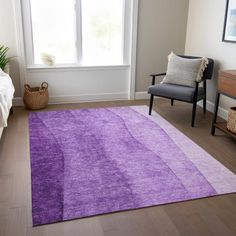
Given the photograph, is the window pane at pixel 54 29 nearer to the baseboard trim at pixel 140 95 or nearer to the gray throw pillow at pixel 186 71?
the baseboard trim at pixel 140 95

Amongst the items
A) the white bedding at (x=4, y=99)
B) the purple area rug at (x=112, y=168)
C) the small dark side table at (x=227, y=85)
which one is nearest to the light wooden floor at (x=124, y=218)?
the purple area rug at (x=112, y=168)

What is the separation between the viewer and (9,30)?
13.5ft

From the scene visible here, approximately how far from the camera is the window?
4.31 meters

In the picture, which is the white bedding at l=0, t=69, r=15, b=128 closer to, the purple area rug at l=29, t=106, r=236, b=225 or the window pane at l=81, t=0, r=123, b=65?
the purple area rug at l=29, t=106, r=236, b=225

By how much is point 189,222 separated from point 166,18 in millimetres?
3573

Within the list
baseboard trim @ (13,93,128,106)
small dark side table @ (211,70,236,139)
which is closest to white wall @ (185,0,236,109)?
small dark side table @ (211,70,236,139)

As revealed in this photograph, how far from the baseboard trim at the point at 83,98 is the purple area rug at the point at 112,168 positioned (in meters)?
0.77

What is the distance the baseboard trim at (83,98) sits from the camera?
452cm

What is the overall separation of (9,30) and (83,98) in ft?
4.88

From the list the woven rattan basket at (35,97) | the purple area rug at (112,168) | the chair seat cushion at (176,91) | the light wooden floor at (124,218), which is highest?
the chair seat cushion at (176,91)

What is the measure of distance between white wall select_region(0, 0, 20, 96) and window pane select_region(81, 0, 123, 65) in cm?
102

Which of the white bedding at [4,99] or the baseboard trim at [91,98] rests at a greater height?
the white bedding at [4,99]

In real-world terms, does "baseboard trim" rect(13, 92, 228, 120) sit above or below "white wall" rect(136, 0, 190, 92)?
below

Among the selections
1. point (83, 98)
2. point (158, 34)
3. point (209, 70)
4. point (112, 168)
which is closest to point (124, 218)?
point (112, 168)
